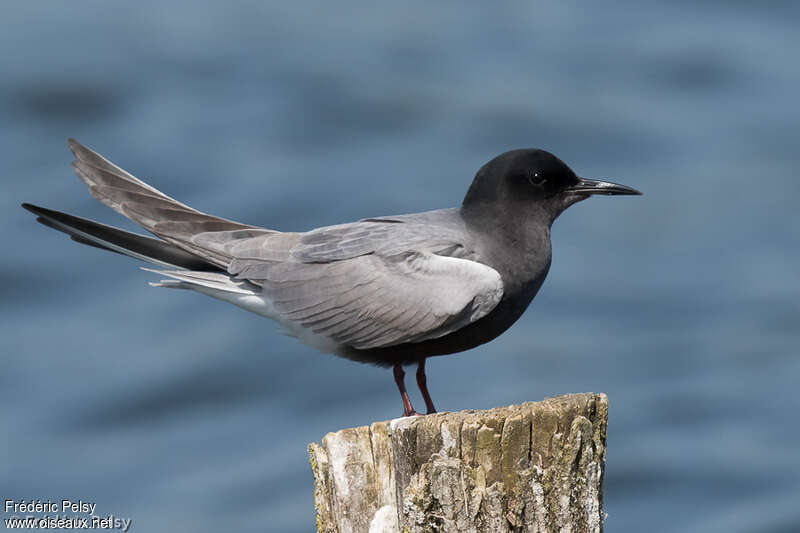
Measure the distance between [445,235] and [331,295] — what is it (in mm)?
856

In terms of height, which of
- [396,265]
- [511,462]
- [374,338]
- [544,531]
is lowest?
[544,531]

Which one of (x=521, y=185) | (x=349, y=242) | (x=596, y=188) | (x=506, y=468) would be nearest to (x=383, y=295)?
(x=349, y=242)

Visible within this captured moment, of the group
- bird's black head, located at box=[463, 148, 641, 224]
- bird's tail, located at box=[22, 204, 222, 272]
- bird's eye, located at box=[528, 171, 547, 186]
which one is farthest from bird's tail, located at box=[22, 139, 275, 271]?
bird's eye, located at box=[528, 171, 547, 186]

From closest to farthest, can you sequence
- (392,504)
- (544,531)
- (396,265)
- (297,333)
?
(544,531) → (392,504) → (396,265) → (297,333)

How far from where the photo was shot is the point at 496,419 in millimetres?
4734

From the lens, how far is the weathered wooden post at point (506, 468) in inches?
184

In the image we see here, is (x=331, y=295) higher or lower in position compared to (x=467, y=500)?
higher

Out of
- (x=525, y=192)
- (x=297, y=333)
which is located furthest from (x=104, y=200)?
(x=525, y=192)

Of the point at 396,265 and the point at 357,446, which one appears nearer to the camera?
the point at 357,446

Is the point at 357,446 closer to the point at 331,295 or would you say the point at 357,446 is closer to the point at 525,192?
the point at 331,295

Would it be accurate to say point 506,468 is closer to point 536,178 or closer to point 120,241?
point 536,178

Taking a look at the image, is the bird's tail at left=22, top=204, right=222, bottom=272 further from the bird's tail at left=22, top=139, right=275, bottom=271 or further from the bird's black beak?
the bird's black beak

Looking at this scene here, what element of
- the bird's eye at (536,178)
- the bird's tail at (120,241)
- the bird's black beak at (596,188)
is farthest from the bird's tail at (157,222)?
the bird's black beak at (596,188)

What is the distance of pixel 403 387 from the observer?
685 centimetres
